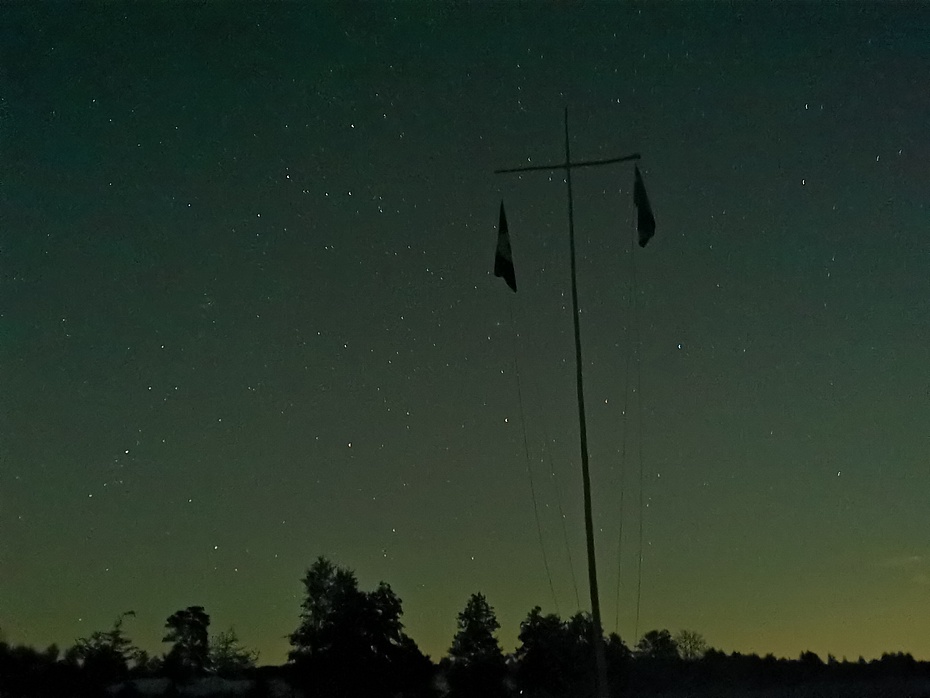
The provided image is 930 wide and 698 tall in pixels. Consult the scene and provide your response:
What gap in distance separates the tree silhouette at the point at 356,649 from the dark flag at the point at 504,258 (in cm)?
6584

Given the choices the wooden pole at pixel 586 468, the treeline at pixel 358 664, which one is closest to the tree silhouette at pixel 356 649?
the treeline at pixel 358 664

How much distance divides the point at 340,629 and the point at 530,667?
2288cm

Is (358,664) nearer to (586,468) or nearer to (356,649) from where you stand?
(356,649)

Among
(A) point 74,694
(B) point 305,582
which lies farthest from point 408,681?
(A) point 74,694

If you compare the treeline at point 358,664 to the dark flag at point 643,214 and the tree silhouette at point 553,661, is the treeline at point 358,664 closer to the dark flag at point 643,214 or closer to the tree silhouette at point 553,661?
the tree silhouette at point 553,661

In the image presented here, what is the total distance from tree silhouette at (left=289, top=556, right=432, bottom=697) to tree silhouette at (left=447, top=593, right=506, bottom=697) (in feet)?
29.8

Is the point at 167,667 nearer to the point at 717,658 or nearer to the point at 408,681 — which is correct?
the point at 408,681

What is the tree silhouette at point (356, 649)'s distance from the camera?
288 feet

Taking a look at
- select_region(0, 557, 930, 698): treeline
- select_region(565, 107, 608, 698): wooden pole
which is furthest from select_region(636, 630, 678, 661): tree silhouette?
select_region(565, 107, 608, 698): wooden pole

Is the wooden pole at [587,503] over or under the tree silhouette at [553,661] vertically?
under

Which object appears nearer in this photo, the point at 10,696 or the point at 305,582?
the point at 10,696

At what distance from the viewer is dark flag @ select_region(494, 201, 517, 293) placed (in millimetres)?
26703

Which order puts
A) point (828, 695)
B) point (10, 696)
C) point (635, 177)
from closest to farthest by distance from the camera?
point (635, 177)
point (10, 696)
point (828, 695)

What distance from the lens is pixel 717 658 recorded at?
148 m
